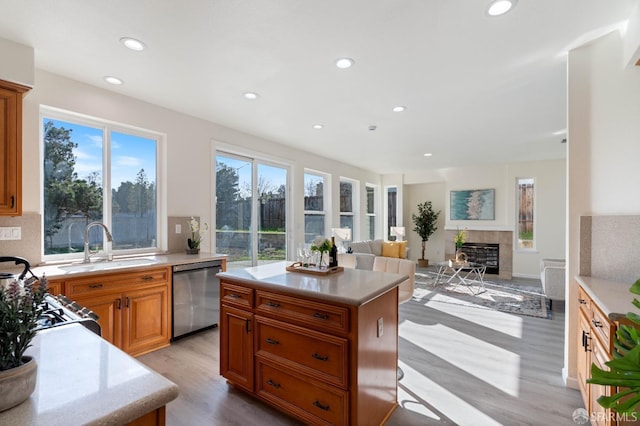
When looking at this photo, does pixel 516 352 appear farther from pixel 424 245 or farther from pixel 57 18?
pixel 424 245

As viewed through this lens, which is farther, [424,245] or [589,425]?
[424,245]

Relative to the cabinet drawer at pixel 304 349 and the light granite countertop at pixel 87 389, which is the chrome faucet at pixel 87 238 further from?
the light granite countertop at pixel 87 389

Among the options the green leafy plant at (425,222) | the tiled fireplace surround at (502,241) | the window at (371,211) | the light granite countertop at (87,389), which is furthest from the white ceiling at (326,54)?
the window at (371,211)

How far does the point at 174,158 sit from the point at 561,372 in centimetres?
459

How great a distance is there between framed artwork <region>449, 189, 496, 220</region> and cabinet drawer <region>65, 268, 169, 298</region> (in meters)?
6.95

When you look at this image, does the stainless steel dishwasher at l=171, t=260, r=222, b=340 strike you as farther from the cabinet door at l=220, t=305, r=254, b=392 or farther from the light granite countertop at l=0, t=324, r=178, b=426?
the light granite countertop at l=0, t=324, r=178, b=426

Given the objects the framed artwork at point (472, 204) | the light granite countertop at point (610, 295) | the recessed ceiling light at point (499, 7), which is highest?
the recessed ceiling light at point (499, 7)

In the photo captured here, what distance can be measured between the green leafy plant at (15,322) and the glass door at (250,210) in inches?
147

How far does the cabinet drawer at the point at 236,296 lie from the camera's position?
2248mm

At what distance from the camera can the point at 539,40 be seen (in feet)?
7.47

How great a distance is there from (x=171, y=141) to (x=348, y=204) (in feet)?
15.5

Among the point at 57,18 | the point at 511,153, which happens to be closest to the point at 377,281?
the point at 57,18

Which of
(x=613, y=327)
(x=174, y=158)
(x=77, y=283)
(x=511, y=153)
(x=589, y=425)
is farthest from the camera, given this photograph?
(x=511, y=153)

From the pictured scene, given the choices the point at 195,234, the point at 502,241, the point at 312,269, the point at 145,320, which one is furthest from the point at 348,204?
the point at 145,320
